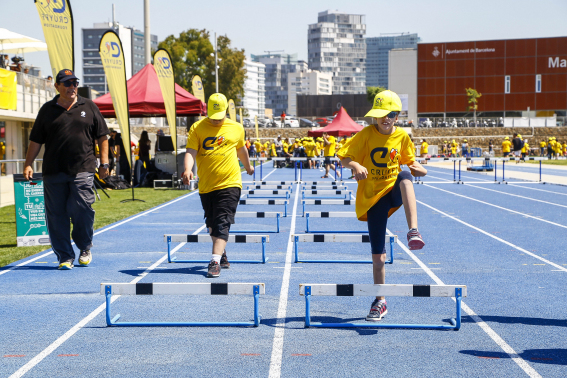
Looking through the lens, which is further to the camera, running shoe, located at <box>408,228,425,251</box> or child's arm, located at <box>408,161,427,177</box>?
child's arm, located at <box>408,161,427,177</box>

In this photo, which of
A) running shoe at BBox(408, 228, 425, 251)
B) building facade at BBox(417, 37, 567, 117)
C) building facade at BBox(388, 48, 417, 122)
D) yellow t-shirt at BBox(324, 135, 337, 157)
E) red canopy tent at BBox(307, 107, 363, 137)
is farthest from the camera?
building facade at BBox(388, 48, 417, 122)

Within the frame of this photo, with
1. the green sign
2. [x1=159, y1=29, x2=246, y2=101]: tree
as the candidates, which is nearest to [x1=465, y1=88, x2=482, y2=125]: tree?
[x1=159, y1=29, x2=246, y2=101]: tree

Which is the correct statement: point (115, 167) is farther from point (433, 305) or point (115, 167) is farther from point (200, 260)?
point (433, 305)

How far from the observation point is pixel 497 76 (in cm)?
9262

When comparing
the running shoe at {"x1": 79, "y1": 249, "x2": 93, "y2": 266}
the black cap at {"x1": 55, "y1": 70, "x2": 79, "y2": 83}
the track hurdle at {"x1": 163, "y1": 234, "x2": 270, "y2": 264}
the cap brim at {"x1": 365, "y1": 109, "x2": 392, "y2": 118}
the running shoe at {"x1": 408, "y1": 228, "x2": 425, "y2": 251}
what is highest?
the black cap at {"x1": 55, "y1": 70, "x2": 79, "y2": 83}

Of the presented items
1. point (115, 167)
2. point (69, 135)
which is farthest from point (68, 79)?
point (115, 167)

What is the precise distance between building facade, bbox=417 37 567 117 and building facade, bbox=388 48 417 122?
138cm

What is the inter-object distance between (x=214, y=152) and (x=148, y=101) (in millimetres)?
14762

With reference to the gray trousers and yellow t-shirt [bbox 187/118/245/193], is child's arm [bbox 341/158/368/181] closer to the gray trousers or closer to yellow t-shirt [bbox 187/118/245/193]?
yellow t-shirt [bbox 187/118/245/193]

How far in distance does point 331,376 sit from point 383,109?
2.10 metres

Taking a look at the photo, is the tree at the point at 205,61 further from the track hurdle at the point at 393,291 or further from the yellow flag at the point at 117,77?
the track hurdle at the point at 393,291

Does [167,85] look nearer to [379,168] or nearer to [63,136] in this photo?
[63,136]

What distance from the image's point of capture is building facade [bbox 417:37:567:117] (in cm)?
9119

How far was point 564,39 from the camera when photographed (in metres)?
90.9
